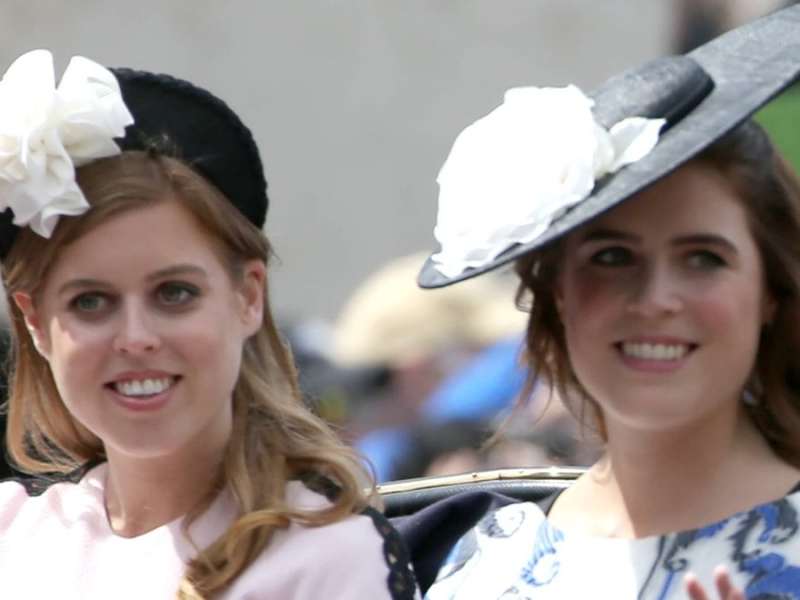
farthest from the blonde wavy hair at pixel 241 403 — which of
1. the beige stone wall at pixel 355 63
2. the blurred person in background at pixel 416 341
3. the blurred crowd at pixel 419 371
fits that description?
the beige stone wall at pixel 355 63

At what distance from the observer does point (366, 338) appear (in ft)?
22.6

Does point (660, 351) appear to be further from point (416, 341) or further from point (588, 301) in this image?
point (416, 341)

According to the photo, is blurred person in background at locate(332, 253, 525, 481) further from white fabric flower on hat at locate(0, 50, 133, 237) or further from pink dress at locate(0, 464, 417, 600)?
white fabric flower on hat at locate(0, 50, 133, 237)

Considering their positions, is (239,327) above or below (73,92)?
below

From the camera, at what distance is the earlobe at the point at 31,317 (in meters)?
3.17

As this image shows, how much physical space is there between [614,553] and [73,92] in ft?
3.36

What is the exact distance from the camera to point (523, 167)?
2820 mm

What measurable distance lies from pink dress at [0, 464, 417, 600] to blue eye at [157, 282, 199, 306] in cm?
30

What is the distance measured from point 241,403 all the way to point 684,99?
0.84 meters

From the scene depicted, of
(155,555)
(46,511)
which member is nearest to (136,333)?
(155,555)

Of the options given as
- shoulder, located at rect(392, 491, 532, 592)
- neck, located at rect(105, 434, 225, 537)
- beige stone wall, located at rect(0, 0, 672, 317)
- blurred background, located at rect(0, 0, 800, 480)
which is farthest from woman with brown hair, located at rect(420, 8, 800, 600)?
beige stone wall, located at rect(0, 0, 672, 317)

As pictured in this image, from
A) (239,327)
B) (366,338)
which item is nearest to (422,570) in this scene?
(239,327)

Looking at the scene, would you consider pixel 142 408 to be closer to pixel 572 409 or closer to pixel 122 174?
pixel 122 174

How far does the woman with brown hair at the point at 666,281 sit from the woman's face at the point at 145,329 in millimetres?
340
